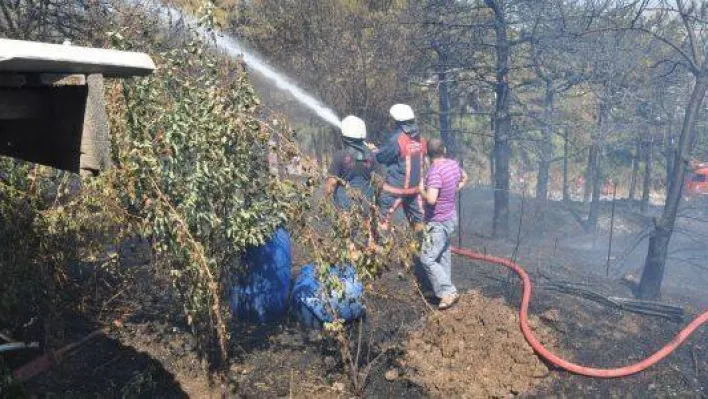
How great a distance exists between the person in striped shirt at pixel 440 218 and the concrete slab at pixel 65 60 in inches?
168

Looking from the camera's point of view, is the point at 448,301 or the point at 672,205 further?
the point at 672,205

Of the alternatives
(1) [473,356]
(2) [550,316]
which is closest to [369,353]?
(1) [473,356]

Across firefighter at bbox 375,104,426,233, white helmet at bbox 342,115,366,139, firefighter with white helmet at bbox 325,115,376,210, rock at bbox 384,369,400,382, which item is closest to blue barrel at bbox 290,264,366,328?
rock at bbox 384,369,400,382

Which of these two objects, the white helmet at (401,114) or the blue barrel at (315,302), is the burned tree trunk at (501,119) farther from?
the blue barrel at (315,302)

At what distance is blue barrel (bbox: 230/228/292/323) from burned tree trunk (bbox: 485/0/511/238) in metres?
6.83

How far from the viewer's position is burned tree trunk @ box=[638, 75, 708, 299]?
7152mm

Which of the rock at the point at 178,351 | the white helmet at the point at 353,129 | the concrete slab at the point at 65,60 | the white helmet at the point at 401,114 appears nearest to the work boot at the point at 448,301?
the white helmet at the point at 353,129

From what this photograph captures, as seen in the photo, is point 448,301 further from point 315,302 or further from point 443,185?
point 315,302

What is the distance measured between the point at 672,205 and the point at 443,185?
3.62 meters

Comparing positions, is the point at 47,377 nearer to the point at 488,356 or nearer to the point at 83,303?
the point at 83,303

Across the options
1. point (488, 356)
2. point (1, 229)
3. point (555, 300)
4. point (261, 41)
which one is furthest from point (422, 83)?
point (1, 229)

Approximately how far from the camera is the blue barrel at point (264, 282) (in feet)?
16.2

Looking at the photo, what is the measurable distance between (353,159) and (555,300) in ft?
9.87

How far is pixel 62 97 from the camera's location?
200cm
